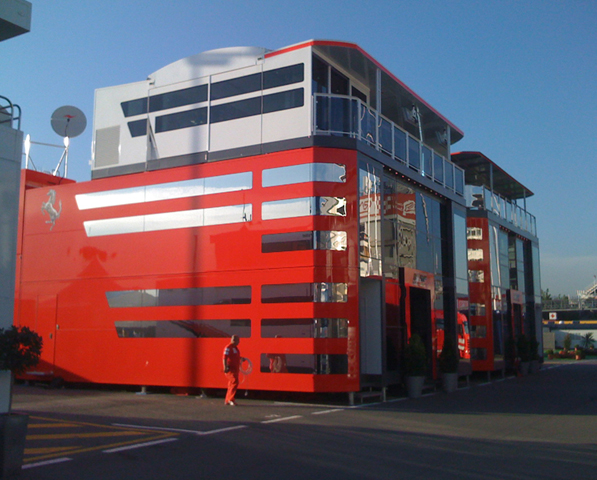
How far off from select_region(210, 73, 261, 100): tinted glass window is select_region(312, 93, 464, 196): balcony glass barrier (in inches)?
78.7

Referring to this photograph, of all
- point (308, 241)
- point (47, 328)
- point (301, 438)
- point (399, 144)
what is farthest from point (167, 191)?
point (301, 438)

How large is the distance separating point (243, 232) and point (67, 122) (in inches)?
339

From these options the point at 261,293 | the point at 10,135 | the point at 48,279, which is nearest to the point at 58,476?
the point at 10,135

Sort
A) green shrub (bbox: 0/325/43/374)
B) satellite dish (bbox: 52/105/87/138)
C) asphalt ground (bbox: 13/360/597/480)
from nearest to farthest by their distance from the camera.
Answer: green shrub (bbox: 0/325/43/374) → asphalt ground (bbox: 13/360/597/480) → satellite dish (bbox: 52/105/87/138)

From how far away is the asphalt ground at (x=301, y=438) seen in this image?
7.68m

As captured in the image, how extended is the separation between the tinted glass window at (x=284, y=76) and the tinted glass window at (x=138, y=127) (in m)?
4.31

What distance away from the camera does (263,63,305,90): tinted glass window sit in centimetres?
1620

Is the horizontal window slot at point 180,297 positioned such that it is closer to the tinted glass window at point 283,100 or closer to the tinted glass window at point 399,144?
the tinted glass window at point 283,100

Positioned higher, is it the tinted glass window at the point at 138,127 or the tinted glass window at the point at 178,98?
the tinted glass window at the point at 178,98

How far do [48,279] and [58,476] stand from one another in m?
13.8

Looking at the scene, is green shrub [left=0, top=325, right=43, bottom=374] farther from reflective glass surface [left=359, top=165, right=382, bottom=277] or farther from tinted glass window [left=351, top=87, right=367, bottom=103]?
tinted glass window [left=351, top=87, right=367, bottom=103]

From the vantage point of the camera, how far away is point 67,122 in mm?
20719

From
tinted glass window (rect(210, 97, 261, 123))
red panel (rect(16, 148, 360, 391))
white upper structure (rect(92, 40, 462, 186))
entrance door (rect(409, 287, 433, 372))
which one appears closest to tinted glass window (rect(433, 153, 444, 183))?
white upper structure (rect(92, 40, 462, 186))

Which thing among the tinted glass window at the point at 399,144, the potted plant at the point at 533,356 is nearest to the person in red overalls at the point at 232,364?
the tinted glass window at the point at 399,144
